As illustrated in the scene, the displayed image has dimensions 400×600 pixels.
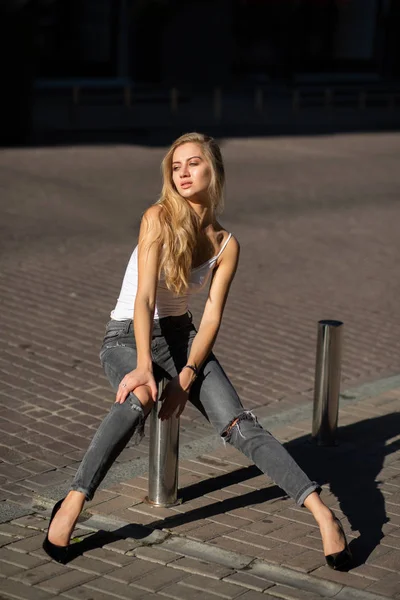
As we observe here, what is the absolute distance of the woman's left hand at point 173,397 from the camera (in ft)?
15.6

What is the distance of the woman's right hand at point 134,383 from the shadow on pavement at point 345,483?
720mm

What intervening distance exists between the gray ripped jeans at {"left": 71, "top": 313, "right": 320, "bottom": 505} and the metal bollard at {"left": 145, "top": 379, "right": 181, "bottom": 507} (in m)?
0.33

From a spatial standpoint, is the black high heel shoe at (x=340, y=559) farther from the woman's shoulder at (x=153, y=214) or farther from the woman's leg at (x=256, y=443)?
the woman's shoulder at (x=153, y=214)

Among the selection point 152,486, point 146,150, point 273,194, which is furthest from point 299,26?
point 152,486

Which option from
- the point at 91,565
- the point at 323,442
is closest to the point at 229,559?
the point at 91,565

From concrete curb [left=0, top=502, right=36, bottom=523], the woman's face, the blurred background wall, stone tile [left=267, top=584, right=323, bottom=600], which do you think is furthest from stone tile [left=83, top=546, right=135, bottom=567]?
the blurred background wall

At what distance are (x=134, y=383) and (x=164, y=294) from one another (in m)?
0.50

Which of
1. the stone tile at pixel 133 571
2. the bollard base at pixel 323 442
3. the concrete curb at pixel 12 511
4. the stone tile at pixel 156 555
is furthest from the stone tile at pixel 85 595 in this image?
the bollard base at pixel 323 442

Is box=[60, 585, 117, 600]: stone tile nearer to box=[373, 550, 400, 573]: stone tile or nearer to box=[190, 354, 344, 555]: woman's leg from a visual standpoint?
box=[190, 354, 344, 555]: woman's leg

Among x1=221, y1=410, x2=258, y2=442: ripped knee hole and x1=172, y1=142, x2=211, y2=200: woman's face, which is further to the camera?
x1=172, y1=142, x2=211, y2=200: woman's face

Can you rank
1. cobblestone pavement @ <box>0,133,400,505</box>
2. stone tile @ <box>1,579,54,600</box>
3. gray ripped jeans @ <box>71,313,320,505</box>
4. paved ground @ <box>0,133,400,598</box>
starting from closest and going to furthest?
stone tile @ <box>1,579,54,600</box> → gray ripped jeans @ <box>71,313,320,505</box> → paved ground @ <box>0,133,400,598</box> → cobblestone pavement @ <box>0,133,400,505</box>

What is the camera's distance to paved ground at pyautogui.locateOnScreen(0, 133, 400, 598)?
6.42 meters

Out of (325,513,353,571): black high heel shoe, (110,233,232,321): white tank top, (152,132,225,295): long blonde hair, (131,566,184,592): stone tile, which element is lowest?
(131,566,184,592): stone tile

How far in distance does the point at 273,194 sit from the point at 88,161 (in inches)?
150
